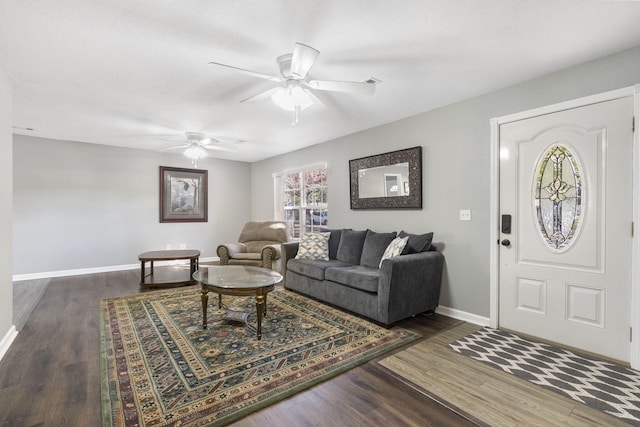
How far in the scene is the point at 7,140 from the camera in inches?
103

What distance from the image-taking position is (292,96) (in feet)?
7.85

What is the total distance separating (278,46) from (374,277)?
2204mm

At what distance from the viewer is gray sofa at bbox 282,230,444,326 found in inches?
115

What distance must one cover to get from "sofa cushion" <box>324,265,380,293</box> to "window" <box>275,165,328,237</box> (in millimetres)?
1783

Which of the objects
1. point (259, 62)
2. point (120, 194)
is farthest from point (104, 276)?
point (259, 62)

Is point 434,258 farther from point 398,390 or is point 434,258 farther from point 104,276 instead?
point 104,276

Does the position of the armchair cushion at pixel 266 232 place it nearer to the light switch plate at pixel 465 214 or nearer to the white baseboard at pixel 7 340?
the light switch plate at pixel 465 214

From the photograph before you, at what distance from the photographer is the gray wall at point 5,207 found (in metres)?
2.46

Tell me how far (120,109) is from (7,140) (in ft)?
3.92

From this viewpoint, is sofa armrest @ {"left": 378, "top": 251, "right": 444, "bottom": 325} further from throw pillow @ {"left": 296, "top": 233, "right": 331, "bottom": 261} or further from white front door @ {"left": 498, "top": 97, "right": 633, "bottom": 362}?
throw pillow @ {"left": 296, "top": 233, "right": 331, "bottom": 261}

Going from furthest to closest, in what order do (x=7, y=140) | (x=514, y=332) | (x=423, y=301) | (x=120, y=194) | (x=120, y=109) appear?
1. (x=120, y=194)
2. (x=120, y=109)
3. (x=423, y=301)
4. (x=514, y=332)
5. (x=7, y=140)

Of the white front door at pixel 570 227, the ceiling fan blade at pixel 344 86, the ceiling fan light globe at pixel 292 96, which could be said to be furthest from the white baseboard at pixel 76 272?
the white front door at pixel 570 227

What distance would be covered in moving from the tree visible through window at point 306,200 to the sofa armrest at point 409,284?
232 cm

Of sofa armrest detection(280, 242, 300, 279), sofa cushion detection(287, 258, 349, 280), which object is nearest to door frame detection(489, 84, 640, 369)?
sofa cushion detection(287, 258, 349, 280)
